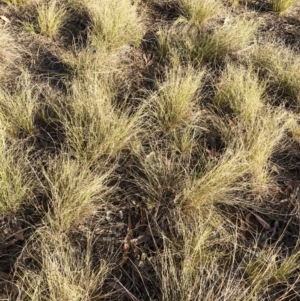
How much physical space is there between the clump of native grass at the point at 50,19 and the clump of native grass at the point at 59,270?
2.32 metres

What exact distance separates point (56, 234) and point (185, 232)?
0.77m

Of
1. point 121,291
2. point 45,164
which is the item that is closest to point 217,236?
point 121,291

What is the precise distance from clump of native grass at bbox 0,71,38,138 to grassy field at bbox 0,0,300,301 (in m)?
0.01

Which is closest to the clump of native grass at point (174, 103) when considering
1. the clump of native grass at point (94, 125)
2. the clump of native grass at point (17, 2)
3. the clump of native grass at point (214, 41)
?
the clump of native grass at point (94, 125)

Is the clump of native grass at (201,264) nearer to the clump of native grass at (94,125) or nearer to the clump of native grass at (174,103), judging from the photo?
the clump of native grass at (94,125)

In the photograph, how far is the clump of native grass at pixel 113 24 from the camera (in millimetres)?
3820

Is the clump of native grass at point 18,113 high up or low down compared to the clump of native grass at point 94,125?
down

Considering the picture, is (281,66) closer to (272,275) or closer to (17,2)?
(272,275)

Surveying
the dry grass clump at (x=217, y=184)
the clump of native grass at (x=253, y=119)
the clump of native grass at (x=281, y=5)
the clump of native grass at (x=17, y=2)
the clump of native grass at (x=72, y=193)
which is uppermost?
the clump of native grass at (x=281, y=5)

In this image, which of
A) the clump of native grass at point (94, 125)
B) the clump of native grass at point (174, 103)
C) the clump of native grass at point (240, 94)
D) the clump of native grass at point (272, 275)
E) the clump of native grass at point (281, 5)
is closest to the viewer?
the clump of native grass at point (272, 275)

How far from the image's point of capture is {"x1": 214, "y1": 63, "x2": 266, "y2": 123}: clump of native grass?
3258mm

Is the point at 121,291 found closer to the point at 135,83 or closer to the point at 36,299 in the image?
the point at 36,299

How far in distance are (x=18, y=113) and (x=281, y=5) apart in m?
3.37

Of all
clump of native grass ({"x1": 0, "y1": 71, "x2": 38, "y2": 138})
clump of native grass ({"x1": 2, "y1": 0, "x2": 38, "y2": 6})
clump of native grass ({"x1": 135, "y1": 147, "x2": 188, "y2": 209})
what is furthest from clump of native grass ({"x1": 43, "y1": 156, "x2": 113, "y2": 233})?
clump of native grass ({"x1": 2, "y1": 0, "x2": 38, "y2": 6})
